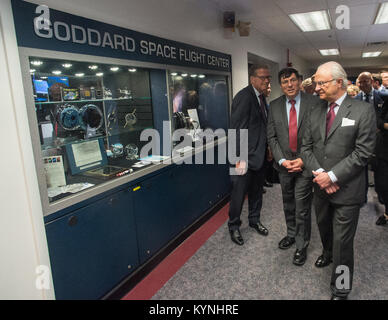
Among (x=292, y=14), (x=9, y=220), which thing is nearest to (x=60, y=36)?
(x=9, y=220)

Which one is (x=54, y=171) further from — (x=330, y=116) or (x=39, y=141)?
(x=330, y=116)

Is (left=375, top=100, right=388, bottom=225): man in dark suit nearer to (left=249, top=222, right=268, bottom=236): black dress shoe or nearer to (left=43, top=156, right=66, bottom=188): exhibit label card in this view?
(left=249, top=222, right=268, bottom=236): black dress shoe

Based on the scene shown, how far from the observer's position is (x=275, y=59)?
22.4 ft

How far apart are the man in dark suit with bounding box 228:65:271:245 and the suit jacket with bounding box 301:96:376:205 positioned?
2.70ft

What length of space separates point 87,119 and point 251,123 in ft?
4.95

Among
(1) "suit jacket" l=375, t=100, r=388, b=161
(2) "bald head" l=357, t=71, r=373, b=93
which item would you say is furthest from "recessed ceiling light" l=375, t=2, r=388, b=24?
(1) "suit jacket" l=375, t=100, r=388, b=161

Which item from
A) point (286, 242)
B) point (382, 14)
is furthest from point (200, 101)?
point (382, 14)

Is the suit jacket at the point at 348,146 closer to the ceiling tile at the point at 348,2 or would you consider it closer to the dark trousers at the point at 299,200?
the dark trousers at the point at 299,200

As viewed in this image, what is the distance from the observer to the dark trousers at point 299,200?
2.51m

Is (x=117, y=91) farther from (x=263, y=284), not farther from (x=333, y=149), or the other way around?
(x=263, y=284)

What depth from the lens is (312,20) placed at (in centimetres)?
505

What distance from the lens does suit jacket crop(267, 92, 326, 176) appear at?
2555 millimetres

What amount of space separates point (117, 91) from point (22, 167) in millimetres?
1223

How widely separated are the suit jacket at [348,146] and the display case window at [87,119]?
1.51 m
